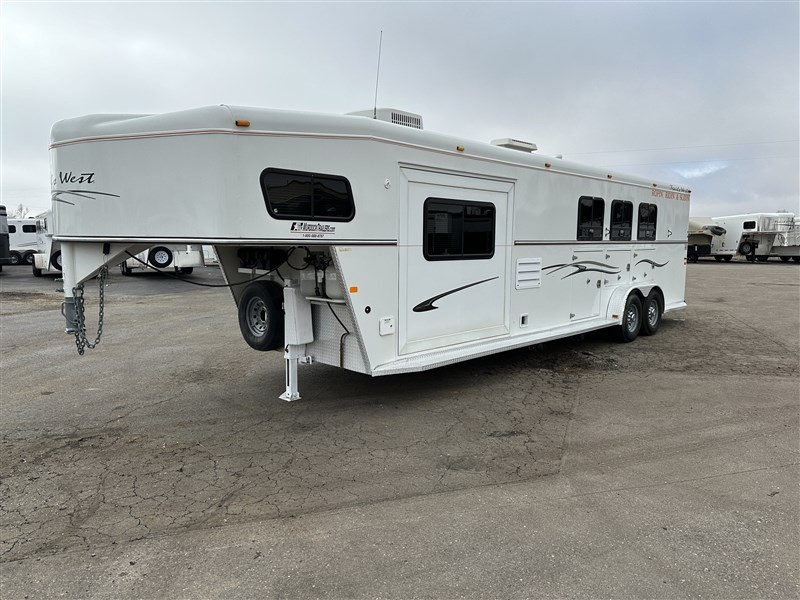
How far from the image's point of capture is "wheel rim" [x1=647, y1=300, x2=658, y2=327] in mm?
9545

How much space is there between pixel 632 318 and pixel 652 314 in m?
0.88

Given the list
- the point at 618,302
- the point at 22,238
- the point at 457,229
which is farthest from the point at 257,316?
the point at 22,238

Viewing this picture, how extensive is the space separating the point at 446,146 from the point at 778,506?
408cm

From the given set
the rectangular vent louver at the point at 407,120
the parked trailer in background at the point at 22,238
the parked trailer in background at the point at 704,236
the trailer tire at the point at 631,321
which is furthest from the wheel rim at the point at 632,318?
the parked trailer in background at the point at 22,238

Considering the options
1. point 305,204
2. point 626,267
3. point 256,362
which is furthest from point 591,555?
point 626,267

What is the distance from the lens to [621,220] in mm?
8492

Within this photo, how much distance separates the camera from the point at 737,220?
106 ft

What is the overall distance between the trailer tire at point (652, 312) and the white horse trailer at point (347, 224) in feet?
6.63

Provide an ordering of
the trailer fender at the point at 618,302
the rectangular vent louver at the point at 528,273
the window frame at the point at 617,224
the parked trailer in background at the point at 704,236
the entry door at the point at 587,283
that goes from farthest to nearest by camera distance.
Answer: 1. the parked trailer in background at the point at 704,236
2. the trailer fender at the point at 618,302
3. the window frame at the point at 617,224
4. the entry door at the point at 587,283
5. the rectangular vent louver at the point at 528,273

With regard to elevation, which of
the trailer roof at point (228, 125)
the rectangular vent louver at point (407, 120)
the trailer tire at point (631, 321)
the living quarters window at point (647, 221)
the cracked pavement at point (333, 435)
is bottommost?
the cracked pavement at point (333, 435)

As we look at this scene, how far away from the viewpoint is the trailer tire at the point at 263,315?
557cm

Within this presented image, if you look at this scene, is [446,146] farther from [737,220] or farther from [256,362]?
[737,220]

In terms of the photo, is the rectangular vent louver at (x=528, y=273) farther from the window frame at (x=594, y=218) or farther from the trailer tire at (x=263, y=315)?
the trailer tire at (x=263, y=315)

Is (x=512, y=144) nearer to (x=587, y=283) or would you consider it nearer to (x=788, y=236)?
(x=587, y=283)
